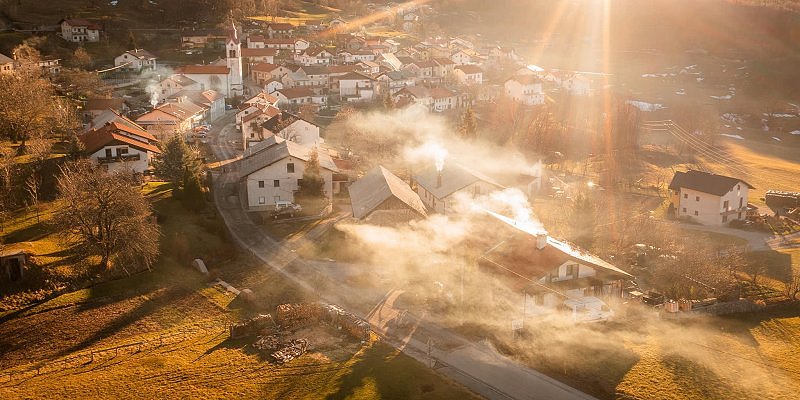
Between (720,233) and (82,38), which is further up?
(82,38)

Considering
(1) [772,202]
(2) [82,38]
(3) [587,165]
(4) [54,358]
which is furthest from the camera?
(2) [82,38]

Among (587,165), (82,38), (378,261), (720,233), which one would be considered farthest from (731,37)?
(378,261)

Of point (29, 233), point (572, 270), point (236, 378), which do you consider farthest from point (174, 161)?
point (572, 270)

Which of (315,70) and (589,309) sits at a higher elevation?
(315,70)

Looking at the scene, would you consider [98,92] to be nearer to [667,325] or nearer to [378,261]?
[378,261]

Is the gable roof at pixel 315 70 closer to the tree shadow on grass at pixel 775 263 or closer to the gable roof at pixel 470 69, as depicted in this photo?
the gable roof at pixel 470 69

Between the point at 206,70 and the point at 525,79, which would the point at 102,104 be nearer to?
the point at 206,70
